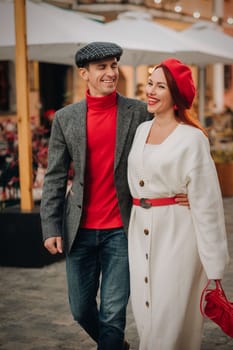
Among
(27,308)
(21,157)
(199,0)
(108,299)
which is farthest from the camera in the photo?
(199,0)

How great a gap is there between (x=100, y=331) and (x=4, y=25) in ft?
21.5

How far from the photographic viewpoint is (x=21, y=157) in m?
7.40

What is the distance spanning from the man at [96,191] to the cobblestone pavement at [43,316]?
977 mm

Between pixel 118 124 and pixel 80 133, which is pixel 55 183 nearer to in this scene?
pixel 80 133

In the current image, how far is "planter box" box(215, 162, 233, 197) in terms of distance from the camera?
1181 centimetres

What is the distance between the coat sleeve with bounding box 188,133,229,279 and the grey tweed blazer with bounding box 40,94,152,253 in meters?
0.50

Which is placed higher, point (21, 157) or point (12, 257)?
point (21, 157)

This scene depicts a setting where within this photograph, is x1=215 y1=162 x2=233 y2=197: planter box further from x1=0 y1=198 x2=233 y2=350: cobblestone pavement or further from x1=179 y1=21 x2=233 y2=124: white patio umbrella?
x1=0 y1=198 x2=233 y2=350: cobblestone pavement

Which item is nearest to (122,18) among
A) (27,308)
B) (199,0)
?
(27,308)

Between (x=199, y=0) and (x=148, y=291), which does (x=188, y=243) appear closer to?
(x=148, y=291)

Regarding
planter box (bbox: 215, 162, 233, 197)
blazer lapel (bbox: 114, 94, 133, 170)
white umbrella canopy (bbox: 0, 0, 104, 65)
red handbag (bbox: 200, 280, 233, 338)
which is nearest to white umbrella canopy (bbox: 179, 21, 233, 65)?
planter box (bbox: 215, 162, 233, 197)

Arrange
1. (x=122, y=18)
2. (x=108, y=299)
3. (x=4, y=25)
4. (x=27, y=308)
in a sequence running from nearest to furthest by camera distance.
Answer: (x=108, y=299), (x=27, y=308), (x=4, y=25), (x=122, y=18)

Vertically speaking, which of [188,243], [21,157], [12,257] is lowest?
[12,257]

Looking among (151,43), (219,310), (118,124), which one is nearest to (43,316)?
(118,124)
